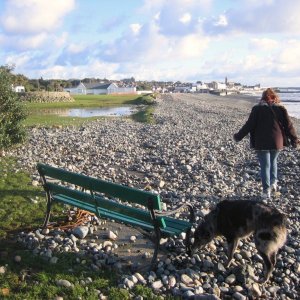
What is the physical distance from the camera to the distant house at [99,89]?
17638cm

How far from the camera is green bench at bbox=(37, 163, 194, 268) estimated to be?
6.49m

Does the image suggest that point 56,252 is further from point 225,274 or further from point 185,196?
point 185,196

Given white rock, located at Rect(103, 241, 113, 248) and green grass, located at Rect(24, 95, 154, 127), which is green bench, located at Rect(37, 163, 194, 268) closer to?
white rock, located at Rect(103, 241, 113, 248)

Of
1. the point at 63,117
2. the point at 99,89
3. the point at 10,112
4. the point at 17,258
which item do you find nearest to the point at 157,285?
the point at 17,258

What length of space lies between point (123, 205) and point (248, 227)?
6.86ft

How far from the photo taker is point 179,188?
1199cm

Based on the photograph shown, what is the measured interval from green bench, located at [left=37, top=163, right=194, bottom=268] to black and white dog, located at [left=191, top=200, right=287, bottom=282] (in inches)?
13.3

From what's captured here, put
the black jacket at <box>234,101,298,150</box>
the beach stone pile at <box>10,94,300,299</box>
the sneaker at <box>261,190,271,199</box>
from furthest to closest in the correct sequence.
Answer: the sneaker at <box>261,190,271,199</box> → the black jacket at <box>234,101,298,150</box> → the beach stone pile at <box>10,94,300,299</box>

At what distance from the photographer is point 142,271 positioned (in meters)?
6.48

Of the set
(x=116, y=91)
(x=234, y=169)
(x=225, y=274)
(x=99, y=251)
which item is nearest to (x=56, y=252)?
(x=99, y=251)

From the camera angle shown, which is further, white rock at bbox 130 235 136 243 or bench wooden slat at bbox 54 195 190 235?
white rock at bbox 130 235 136 243

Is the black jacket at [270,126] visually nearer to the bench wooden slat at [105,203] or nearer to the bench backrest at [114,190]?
the bench wooden slat at [105,203]

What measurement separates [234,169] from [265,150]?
14.3ft

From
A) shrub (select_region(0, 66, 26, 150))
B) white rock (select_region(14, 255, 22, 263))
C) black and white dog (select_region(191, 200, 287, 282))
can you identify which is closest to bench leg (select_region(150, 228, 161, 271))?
black and white dog (select_region(191, 200, 287, 282))
